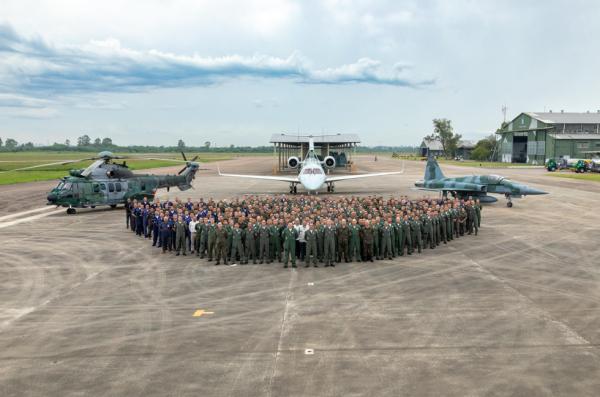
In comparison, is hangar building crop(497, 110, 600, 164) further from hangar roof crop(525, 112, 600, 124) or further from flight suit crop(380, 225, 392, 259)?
flight suit crop(380, 225, 392, 259)

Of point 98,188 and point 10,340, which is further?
point 98,188

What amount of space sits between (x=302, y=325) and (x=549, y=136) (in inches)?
3327

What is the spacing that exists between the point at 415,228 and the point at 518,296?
4612mm

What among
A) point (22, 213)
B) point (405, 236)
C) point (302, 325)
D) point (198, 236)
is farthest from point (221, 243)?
point (22, 213)

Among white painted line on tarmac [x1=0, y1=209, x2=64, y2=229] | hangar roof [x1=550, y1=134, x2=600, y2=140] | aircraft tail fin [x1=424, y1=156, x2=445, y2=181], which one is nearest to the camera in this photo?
white painted line on tarmac [x1=0, y1=209, x2=64, y2=229]

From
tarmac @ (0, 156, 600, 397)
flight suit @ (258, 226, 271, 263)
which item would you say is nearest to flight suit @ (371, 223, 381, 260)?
tarmac @ (0, 156, 600, 397)

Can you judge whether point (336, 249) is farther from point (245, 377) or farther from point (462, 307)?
point (245, 377)

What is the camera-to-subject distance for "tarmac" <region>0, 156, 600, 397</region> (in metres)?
6.37

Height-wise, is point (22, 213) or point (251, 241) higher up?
point (251, 241)

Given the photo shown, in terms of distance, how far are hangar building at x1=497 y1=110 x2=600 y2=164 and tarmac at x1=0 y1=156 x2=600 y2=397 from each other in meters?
73.6

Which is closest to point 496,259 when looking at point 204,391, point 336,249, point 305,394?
point 336,249

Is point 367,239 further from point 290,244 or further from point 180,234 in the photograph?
point 180,234

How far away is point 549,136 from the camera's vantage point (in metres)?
79.1

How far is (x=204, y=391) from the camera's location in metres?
6.10
